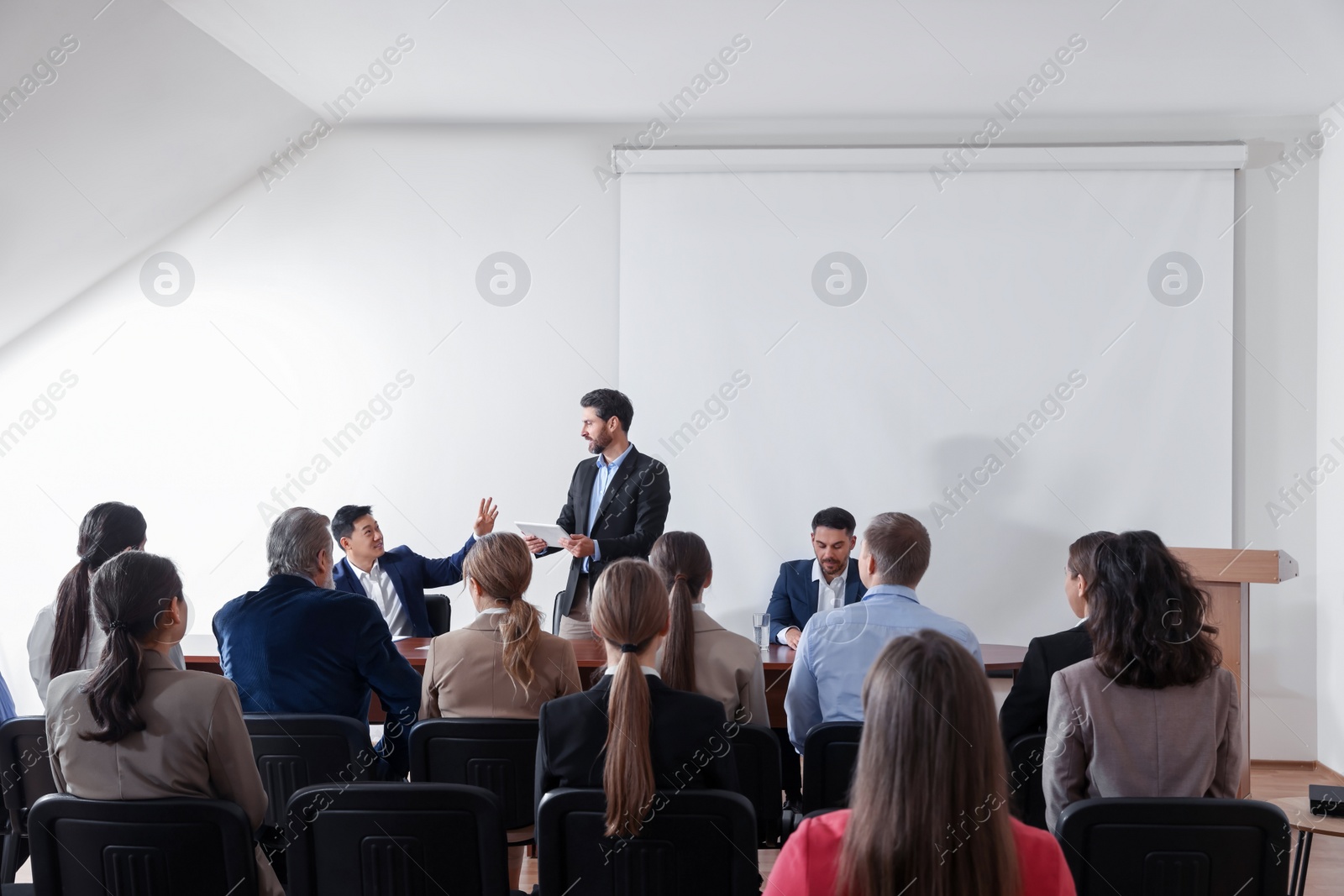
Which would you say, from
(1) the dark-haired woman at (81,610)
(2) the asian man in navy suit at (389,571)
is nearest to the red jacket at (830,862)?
(1) the dark-haired woman at (81,610)

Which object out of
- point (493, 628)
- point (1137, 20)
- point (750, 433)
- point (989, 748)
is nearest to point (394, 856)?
point (493, 628)

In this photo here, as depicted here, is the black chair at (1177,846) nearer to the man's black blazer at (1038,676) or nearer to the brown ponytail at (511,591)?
the man's black blazer at (1038,676)

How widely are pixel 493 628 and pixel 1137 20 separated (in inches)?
138

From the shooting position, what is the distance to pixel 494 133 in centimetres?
536

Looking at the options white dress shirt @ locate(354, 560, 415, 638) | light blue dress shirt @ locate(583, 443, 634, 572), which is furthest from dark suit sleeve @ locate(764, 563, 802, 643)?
white dress shirt @ locate(354, 560, 415, 638)

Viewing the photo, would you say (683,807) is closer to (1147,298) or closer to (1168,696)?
(1168,696)

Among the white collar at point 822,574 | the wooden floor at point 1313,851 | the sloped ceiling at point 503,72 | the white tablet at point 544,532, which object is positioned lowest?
the wooden floor at point 1313,851

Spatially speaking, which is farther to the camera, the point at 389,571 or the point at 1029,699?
the point at 389,571

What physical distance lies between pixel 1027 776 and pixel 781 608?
2.07 meters

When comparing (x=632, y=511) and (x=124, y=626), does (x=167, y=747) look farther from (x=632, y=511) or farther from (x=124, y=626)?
(x=632, y=511)

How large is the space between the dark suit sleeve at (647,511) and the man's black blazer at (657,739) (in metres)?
2.35

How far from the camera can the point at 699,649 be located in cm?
261

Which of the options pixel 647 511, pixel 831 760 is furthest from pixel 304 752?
pixel 647 511

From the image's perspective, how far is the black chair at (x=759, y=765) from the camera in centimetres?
245
